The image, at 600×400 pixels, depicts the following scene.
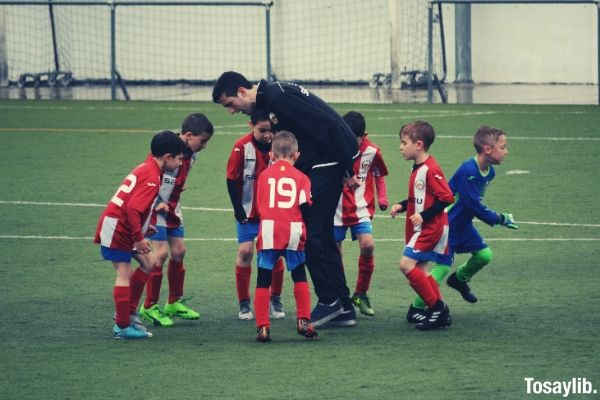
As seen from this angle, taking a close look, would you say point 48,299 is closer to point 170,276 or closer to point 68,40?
point 170,276

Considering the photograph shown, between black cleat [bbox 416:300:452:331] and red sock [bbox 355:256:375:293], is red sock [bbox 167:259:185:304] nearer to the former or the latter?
red sock [bbox 355:256:375:293]

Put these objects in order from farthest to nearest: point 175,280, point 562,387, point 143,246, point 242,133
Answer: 1. point 242,133
2. point 175,280
3. point 143,246
4. point 562,387

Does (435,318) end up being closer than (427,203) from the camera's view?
Yes

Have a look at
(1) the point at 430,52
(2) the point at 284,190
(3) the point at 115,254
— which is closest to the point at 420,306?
(2) the point at 284,190

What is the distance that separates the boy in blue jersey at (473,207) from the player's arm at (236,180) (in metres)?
1.33

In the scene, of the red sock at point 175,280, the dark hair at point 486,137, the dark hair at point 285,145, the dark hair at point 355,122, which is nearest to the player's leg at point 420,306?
the dark hair at point 486,137

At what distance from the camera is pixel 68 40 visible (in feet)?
104

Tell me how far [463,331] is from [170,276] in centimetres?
211

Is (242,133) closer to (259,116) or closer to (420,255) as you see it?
(259,116)

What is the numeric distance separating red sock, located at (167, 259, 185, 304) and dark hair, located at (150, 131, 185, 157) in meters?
1.11

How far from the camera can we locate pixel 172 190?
28.6ft

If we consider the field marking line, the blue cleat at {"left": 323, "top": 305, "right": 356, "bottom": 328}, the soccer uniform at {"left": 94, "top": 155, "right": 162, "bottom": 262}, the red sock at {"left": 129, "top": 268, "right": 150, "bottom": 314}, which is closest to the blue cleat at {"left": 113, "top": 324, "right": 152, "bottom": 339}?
the red sock at {"left": 129, "top": 268, "right": 150, "bottom": 314}

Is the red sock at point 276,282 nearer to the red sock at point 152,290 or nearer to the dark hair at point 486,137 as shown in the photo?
the red sock at point 152,290

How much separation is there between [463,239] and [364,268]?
77cm
